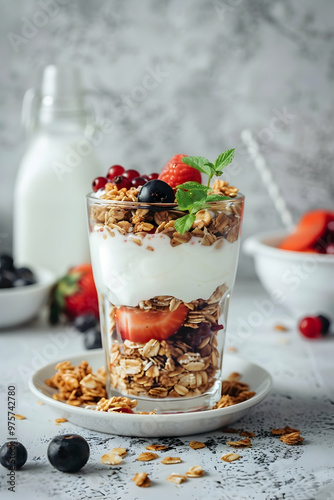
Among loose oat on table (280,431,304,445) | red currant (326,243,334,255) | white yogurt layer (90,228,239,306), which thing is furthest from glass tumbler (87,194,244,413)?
red currant (326,243,334,255)

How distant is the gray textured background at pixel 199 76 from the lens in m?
1.66

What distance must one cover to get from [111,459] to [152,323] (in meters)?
0.17

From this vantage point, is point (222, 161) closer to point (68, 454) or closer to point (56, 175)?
point (68, 454)

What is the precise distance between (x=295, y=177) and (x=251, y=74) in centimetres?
31

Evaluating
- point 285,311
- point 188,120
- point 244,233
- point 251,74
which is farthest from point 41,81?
point 285,311

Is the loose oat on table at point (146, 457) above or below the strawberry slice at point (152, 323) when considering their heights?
below

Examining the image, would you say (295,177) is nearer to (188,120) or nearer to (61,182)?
(188,120)

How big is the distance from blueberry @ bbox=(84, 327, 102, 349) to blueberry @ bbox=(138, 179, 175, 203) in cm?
49

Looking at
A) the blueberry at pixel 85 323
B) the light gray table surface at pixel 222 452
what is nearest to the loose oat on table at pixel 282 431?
the light gray table surface at pixel 222 452

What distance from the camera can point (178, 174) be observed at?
790 mm

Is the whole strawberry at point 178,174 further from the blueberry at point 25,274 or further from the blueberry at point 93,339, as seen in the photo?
the blueberry at point 25,274

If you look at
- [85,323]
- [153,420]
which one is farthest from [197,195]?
[85,323]

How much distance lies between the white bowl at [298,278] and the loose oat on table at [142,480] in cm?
73

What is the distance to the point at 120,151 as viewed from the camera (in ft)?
5.80
